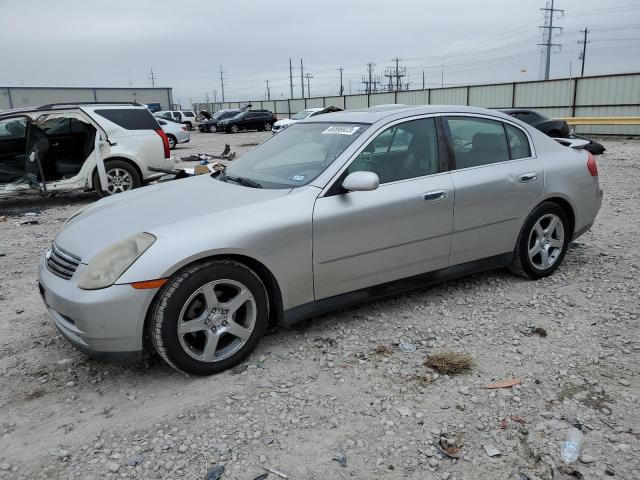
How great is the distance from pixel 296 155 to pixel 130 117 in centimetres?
649

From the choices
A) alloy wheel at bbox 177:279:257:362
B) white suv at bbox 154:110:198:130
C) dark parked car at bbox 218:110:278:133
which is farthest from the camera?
white suv at bbox 154:110:198:130

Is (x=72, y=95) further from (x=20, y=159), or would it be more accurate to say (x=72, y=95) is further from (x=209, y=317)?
(x=209, y=317)

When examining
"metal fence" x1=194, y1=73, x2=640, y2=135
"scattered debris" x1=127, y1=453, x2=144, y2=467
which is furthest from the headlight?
"metal fence" x1=194, y1=73, x2=640, y2=135

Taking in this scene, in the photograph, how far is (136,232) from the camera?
3170 mm

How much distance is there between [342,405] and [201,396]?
32.8 inches

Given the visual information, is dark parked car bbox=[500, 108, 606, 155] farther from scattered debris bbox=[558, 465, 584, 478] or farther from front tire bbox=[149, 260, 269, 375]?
scattered debris bbox=[558, 465, 584, 478]

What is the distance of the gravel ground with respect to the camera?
8.36 feet

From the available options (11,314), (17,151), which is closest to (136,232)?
(11,314)

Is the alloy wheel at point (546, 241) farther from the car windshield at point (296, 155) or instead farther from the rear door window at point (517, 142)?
the car windshield at point (296, 155)

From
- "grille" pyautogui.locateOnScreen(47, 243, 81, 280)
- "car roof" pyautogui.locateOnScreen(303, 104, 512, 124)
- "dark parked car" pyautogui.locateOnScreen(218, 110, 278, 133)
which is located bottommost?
"dark parked car" pyautogui.locateOnScreen(218, 110, 278, 133)

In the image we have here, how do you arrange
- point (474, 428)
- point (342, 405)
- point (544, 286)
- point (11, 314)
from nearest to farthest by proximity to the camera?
point (474, 428)
point (342, 405)
point (11, 314)
point (544, 286)

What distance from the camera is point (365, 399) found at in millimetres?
3035

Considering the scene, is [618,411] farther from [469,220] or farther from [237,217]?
[237,217]

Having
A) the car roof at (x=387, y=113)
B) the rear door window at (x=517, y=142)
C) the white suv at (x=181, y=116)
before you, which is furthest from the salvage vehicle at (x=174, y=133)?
the rear door window at (x=517, y=142)
